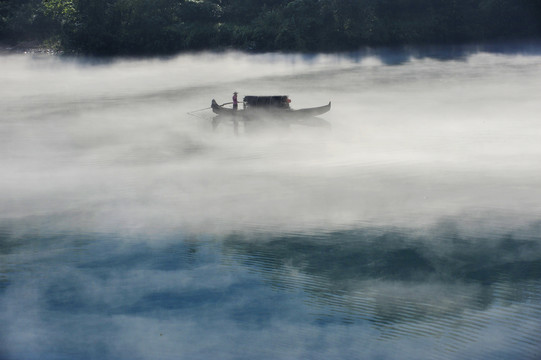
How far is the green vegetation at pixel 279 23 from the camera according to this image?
57094 millimetres

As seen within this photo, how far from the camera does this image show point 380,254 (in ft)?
60.0

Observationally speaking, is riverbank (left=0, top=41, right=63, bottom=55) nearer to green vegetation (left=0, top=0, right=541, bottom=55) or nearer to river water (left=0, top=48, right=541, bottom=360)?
green vegetation (left=0, top=0, right=541, bottom=55)

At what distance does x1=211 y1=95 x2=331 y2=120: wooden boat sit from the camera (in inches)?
1351

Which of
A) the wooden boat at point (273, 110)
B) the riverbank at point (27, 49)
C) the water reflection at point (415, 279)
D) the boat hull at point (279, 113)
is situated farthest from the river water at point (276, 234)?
the riverbank at point (27, 49)

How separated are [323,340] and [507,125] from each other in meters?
21.3

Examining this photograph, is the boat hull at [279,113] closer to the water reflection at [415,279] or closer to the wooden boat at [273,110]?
the wooden boat at [273,110]

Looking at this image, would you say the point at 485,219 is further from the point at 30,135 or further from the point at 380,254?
the point at 30,135

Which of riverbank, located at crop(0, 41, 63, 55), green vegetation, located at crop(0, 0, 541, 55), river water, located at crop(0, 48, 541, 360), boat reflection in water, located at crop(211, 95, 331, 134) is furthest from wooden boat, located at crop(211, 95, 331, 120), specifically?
riverbank, located at crop(0, 41, 63, 55)

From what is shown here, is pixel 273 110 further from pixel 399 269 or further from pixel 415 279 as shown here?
pixel 415 279

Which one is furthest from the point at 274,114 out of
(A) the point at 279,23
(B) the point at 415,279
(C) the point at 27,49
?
(C) the point at 27,49

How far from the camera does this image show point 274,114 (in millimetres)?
34594

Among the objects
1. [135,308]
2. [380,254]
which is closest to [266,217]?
[380,254]

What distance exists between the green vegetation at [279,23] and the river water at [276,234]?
2084 cm

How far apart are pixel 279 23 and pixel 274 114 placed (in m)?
25.5
